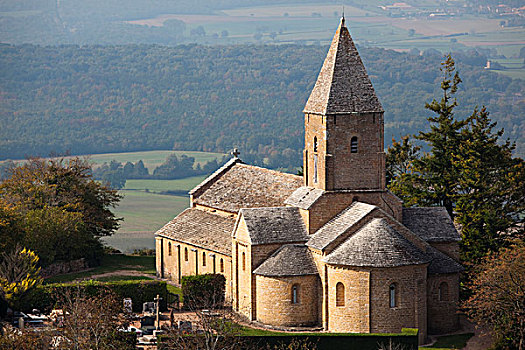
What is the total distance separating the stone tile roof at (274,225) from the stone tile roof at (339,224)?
105cm

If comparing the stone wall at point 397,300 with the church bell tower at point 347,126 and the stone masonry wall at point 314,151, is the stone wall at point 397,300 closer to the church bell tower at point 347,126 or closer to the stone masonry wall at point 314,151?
the church bell tower at point 347,126

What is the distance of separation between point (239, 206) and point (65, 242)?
14.7m

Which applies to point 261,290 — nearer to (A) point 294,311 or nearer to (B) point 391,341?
(A) point 294,311

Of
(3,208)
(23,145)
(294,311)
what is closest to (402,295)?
(294,311)

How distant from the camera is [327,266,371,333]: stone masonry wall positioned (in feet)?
155

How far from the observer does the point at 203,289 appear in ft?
184

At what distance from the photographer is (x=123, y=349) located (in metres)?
41.0

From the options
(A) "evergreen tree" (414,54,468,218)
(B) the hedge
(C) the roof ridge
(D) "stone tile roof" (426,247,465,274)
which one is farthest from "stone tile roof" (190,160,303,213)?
(B) the hedge

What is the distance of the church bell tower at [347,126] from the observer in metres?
51.7

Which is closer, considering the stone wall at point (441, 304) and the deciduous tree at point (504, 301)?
the deciduous tree at point (504, 301)

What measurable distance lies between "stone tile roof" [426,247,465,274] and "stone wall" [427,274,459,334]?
298 millimetres

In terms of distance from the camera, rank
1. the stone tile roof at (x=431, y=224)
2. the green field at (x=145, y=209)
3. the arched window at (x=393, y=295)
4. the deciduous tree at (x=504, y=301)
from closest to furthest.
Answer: the deciduous tree at (x=504, y=301), the arched window at (x=393, y=295), the stone tile roof at (x=431, y=224), the green field at (x=145, y=209)

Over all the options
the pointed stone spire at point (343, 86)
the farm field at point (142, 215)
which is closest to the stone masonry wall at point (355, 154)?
the pointed stone spire at point (343, 86)

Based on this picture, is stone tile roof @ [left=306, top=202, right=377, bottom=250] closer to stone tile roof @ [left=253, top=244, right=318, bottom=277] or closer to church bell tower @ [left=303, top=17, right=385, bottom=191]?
stone tile roof @ [left=253, top=244, right=318, bottom=277]
